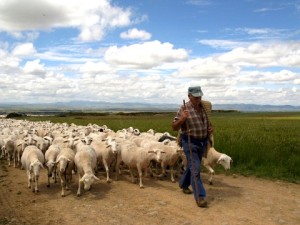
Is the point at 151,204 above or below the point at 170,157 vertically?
below

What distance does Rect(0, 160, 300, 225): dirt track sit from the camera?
9102mm

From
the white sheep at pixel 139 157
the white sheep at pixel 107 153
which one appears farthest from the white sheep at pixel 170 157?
the white sheep at pixel 107 153

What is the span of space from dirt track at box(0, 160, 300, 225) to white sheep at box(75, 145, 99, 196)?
0.41 metres

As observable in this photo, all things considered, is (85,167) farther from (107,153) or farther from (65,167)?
(107,153)

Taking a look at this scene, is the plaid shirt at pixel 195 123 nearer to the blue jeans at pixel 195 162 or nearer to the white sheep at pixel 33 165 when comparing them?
the blue jeans at pixel 195 162

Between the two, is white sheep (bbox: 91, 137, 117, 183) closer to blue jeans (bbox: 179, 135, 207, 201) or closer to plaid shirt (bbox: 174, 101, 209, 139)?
blue jeans (bbox: 179, 135, 207, 201)

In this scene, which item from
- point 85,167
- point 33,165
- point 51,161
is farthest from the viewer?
point 51,161

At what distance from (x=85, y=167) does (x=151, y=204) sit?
269 cm

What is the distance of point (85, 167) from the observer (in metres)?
11.8

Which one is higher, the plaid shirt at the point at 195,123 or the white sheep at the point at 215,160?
the plaid shirt at the point at 195,123

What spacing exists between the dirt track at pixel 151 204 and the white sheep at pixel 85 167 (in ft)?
1.34

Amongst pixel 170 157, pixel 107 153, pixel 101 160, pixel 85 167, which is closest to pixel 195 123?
pixel 170 157

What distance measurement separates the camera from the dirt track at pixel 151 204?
29.9ft

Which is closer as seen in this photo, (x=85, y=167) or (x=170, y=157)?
(x=85, y=167)
